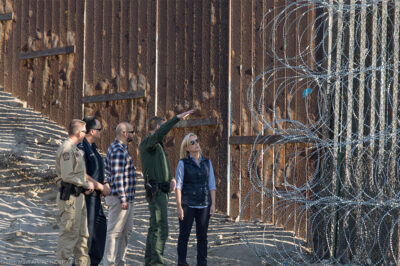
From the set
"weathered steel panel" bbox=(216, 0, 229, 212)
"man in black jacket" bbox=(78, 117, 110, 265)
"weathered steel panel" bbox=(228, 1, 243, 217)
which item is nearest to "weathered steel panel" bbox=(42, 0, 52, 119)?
"weathered steel panel" bbox=(216, 0, 229, 212)

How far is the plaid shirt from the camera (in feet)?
22.2

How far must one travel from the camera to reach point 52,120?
11477 millimetres

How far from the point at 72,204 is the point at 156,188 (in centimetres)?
86

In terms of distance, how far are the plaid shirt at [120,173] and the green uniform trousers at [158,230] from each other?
0.93ft

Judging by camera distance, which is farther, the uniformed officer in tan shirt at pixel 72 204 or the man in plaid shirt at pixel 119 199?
the man in plaid shirt at pixel 119 199

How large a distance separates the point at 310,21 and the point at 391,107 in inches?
70.5

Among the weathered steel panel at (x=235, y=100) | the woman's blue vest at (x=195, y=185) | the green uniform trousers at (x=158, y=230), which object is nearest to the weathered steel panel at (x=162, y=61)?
the weathered steel panel at (x=235, y=100)

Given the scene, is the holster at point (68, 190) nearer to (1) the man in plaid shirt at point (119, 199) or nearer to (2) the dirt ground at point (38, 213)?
(1) the man in plaid shirt at point (119, 199)

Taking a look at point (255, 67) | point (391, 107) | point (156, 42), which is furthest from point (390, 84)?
point (156, 42)

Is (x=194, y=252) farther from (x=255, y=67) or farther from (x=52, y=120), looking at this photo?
(x=52, y=120)

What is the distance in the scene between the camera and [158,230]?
6746 millimetres

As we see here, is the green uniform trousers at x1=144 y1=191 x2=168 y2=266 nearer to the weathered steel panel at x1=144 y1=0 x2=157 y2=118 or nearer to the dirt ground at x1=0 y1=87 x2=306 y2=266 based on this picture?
the dirt ground at x1=0 y1=87 x2=306 y2=266

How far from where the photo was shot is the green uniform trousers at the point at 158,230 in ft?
22.1

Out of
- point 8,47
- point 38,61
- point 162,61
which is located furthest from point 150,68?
point 8,47
